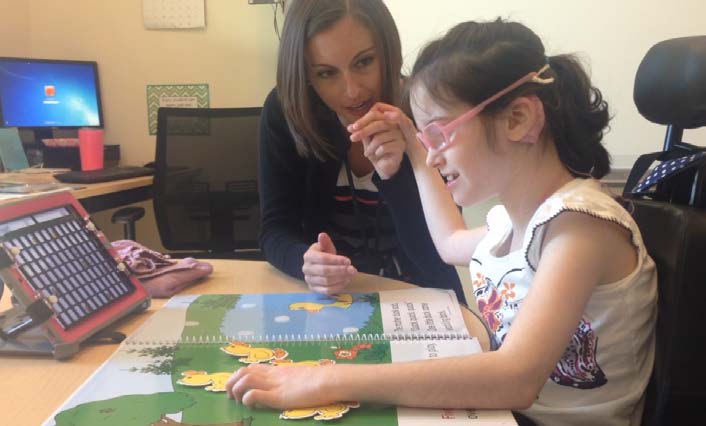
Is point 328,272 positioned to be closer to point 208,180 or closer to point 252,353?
point 252,353

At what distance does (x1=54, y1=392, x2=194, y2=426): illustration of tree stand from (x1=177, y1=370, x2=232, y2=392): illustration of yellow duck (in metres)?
0.03

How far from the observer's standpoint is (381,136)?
1.09 meters

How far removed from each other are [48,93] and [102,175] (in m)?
0.65

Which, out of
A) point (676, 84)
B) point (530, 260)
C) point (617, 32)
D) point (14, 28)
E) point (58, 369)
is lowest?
point (58, 369)

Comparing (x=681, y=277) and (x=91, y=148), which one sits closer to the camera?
(x=681, y=277)

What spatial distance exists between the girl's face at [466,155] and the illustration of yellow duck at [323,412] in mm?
385

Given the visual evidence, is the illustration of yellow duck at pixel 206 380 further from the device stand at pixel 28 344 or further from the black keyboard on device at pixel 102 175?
the black keyboard on device at pixel 102 175

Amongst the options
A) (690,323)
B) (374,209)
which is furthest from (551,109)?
(374,209)

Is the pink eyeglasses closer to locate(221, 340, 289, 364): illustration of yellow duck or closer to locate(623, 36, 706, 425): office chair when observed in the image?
locate(623, 36, 706, 425): office chair

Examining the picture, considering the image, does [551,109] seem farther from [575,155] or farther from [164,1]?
[164,1]

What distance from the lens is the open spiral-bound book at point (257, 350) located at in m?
0.59

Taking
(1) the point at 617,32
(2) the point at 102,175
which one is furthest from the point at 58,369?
(1) the point at 617,32

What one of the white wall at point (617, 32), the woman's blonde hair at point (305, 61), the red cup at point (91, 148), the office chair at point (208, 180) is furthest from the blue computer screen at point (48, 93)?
the woman's blonde hair at point (305, 61)

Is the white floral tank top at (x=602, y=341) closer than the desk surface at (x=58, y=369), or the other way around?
the desk surface at (x=58, y=369)
